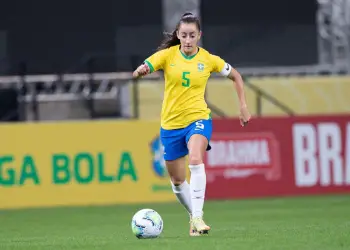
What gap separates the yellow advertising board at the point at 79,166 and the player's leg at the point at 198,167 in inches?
316

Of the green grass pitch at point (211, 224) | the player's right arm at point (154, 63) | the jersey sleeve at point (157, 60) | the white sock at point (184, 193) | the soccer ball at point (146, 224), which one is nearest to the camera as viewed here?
the green grass pitch at point (211, 224)

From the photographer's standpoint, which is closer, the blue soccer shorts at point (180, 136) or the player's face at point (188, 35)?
the player's face at point (188, 35)

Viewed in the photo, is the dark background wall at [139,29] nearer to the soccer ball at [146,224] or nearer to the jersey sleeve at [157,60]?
the jersey sleeve at [157,60]

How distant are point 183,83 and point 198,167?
0.86 m

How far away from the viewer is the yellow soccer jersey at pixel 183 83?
1196cm

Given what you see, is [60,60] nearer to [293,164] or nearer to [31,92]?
[31,92]

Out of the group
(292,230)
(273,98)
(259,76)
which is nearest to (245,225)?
(292,230)

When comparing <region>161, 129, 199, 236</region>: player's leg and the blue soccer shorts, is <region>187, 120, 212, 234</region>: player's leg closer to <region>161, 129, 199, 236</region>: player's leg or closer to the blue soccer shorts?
the blue soccer shorts

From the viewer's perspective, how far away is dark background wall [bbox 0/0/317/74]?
77.5ft

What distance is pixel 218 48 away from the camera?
23.6m

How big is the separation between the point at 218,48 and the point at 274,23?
139cm

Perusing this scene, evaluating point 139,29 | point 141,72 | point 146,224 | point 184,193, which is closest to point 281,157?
point 139,29

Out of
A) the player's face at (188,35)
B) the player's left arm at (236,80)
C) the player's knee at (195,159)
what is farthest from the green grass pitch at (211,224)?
the player's face at (188,35)

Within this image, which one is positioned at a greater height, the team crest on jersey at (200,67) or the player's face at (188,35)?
the player's face at (188,35)
